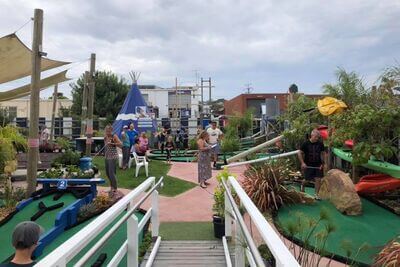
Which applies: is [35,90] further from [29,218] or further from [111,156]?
[29,218]

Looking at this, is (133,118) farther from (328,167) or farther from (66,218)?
(66,218)

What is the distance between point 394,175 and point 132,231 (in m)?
5.84

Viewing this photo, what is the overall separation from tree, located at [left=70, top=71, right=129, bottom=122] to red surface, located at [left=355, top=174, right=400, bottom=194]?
34.1 meters

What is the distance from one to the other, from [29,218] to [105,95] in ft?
116

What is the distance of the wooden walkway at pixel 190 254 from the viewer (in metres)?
5.20

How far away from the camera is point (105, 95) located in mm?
42156

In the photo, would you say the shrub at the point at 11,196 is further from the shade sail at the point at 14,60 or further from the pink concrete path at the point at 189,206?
the shade sail at the point at 14,60

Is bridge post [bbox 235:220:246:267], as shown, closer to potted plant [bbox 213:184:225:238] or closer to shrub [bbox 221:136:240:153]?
potted plant [bbox 213:184:225:238]

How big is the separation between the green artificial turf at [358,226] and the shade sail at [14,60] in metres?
7.01

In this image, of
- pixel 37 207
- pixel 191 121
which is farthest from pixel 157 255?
pixel 191 121

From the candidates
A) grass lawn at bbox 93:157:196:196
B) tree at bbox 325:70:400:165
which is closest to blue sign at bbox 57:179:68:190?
grass lawn at bbox 93:157:196:196

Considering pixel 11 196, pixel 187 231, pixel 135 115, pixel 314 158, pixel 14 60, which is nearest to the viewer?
pixel 187 231

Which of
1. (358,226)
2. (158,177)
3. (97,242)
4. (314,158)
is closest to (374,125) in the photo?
(314,158)

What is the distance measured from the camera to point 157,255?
5648 mm
